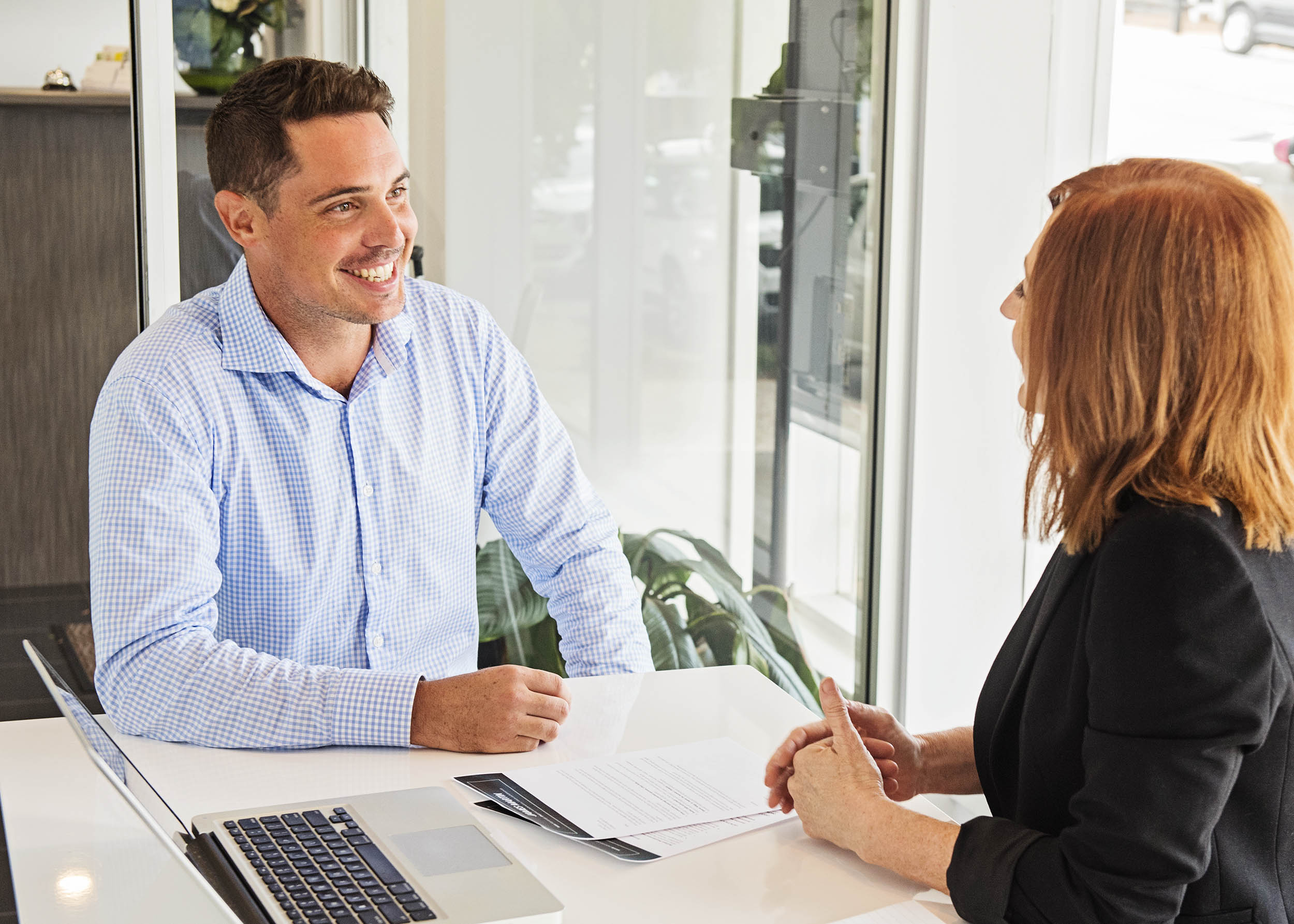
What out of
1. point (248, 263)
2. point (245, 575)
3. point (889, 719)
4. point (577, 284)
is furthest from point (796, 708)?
point (577, 284)

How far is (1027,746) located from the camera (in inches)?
42.2

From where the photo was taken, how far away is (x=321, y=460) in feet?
5.73

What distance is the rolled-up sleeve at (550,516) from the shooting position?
6.31 ft

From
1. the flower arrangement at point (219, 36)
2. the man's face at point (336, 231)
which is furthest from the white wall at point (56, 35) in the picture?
the man's face at point (336, 231)

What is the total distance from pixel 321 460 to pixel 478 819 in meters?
0.72

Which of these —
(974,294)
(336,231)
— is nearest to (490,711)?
(336,231)

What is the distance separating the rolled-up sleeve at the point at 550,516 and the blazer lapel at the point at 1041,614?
0.84 m

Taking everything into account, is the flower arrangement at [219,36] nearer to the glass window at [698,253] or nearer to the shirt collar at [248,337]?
the glass window at [698,253]

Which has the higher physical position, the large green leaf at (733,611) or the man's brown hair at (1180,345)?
the man's brown hair at (1180,345)

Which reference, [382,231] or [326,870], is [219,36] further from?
[326,870]

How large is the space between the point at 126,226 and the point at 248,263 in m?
0.58

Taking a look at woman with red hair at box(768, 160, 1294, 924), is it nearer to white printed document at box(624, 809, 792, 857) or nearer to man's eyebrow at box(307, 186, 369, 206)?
white printed document at box(624, 809, 792, 857)

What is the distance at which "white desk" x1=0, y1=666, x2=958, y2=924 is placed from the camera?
104 centimetres

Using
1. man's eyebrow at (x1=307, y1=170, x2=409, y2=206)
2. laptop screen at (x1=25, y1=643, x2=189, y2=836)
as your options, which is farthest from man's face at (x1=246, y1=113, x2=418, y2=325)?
laptop screen at (x1=25, y1=643, x2=189, y2=836)
